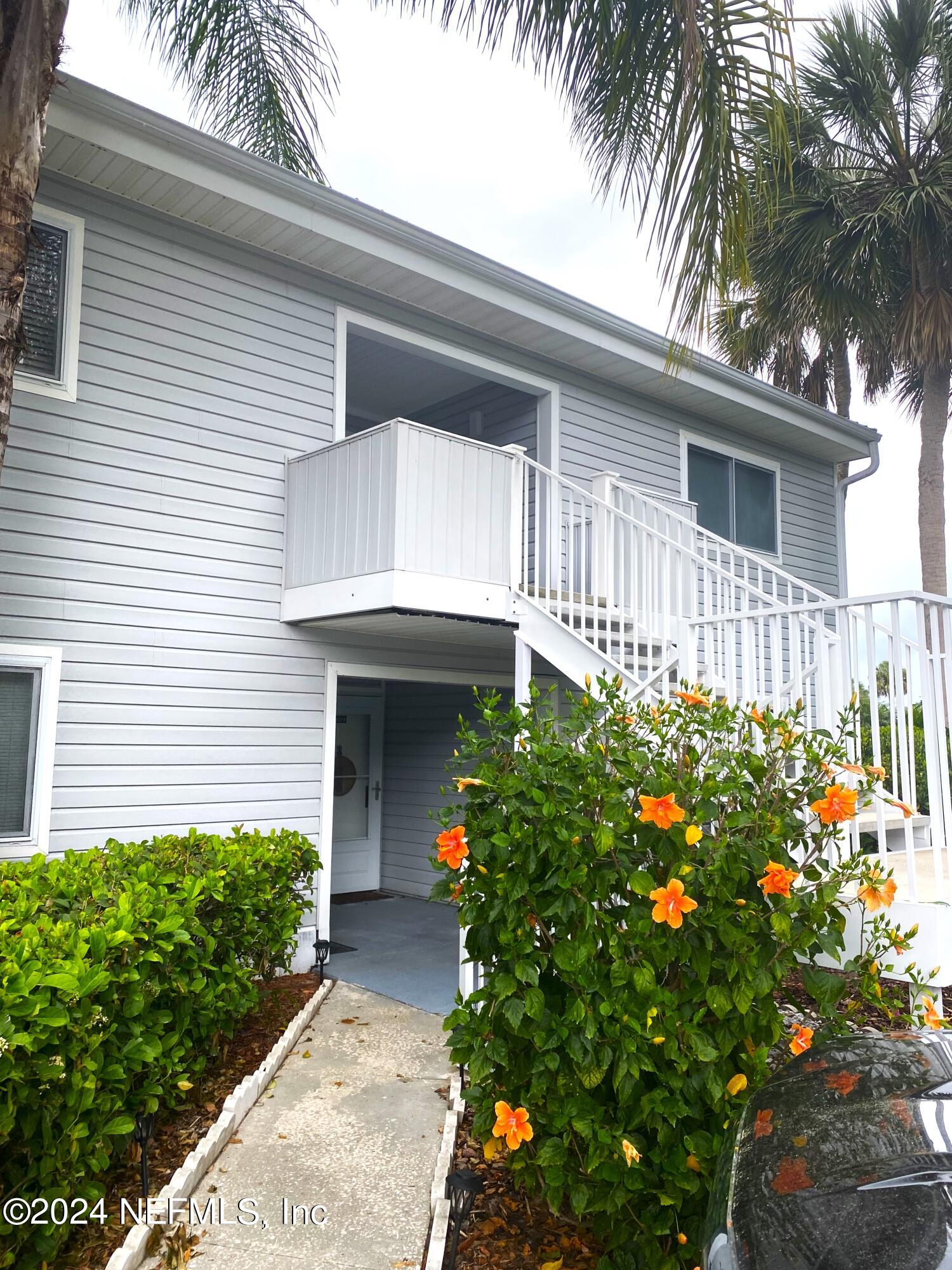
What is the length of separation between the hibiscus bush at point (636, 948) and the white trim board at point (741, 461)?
23.5ft

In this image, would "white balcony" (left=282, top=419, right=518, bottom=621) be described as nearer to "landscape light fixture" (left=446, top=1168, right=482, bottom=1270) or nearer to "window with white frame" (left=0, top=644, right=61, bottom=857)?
"window with white frame" (left=0, top=644, right=61, bottom=857)

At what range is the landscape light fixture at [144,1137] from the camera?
3154 millimetres

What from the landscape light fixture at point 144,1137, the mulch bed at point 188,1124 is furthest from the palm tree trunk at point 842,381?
the landscape light fixture at point 144,1137

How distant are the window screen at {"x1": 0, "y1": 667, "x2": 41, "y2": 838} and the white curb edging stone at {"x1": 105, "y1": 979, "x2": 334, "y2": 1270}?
2.05 m

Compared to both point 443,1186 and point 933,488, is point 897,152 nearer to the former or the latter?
point 933,488

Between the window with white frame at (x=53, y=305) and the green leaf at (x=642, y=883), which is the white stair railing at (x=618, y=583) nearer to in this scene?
the green leaf at (x=642, y=883)

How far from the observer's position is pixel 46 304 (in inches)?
229

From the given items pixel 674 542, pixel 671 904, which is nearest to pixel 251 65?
pixel 674 542

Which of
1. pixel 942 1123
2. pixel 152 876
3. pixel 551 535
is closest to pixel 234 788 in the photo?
pixel 152 876

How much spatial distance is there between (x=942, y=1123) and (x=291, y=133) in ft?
32.9

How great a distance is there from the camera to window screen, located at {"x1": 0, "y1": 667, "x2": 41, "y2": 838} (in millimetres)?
→ 5465

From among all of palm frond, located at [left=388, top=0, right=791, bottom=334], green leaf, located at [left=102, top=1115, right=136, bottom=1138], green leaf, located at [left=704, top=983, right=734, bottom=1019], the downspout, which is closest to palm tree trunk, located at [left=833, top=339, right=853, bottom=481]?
the downspout

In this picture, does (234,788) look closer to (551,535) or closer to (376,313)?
(551,535)

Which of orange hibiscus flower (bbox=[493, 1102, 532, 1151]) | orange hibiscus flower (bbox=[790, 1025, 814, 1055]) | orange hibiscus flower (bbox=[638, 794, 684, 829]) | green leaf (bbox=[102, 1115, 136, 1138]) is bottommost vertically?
green leaf (bbox=[102, 1115, 136, 1138])
